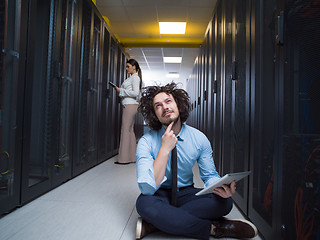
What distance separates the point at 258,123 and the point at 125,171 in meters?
2.02

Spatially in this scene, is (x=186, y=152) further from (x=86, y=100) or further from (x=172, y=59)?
(x=172, y=59)

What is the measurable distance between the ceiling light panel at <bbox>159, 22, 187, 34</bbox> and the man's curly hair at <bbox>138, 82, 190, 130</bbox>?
150 inches

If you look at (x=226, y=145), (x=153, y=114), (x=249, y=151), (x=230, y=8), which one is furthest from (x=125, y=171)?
(x=230, y=8)

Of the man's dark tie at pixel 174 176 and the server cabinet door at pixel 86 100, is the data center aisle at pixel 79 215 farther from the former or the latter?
A: the server cabinet door at pixel 86 100

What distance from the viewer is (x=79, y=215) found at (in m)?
1.56

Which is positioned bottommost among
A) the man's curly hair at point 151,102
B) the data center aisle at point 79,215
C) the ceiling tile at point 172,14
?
the data center aisle at point 79,215

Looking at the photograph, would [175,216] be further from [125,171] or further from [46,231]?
[125,171]

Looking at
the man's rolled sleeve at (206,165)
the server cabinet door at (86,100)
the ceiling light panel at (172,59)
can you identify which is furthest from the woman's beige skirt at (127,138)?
the ceiling light panel at (172,59)

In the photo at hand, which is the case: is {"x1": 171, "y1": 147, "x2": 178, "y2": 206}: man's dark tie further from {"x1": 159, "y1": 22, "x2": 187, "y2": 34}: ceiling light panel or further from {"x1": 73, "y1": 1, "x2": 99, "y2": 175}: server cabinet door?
{"x1": 159, "y1": 22, "x2": 187, "y2": 34}: ceiling light panel

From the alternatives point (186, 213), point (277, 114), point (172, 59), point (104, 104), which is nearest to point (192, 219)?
point (186, 213)

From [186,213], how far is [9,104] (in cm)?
128

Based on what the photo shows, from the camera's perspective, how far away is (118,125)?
459cm

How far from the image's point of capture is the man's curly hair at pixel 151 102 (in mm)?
1540

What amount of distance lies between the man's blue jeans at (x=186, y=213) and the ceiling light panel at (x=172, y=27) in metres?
4.38
